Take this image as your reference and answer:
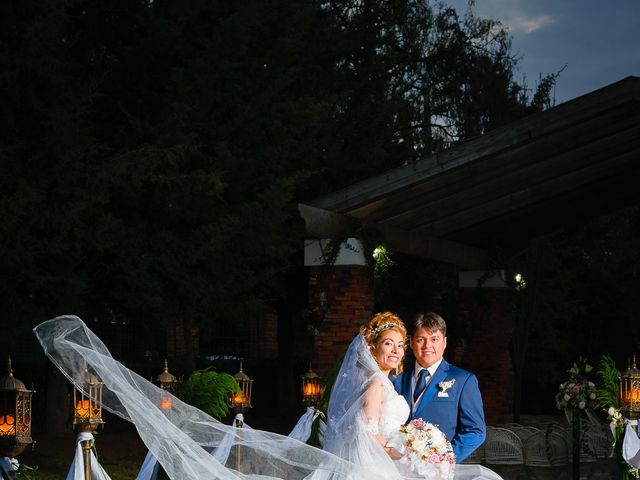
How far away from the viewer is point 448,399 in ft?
20.2

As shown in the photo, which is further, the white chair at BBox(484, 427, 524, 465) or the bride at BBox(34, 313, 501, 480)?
the white chair at BBox(484, 427, 524, 465)

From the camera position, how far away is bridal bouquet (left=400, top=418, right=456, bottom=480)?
581 centimetres

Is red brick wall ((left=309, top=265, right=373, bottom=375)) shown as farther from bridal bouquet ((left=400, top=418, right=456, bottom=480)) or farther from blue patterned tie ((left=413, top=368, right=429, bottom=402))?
bridal bouquet ((left=400, top=418, right=456, bottom=480))

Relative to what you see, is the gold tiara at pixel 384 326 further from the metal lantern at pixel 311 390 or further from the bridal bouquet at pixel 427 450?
the metal lantern at pixel 311 390

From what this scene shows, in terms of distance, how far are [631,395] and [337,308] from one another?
17.3ft

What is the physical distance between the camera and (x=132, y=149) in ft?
51.2

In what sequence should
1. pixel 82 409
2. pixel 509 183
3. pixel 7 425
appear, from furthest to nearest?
pixel 509 183
pixel 82 409
pixel 7 425

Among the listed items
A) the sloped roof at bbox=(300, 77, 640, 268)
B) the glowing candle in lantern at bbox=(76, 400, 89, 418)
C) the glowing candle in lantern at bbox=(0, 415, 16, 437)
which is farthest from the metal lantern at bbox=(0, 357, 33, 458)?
the sloped roof at bbox=(300, 77, 640, 268)

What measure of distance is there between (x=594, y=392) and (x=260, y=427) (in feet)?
35.9

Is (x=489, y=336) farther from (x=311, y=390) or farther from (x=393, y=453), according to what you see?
(x=393, y=453)

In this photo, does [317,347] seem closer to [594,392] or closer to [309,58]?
[594,392]

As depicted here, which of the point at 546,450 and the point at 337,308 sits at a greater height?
the point at 337,308

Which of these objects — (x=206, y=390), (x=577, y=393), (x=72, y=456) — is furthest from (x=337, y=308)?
(x=72, y=456)

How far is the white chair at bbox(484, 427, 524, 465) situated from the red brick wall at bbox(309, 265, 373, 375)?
7.92 ft
